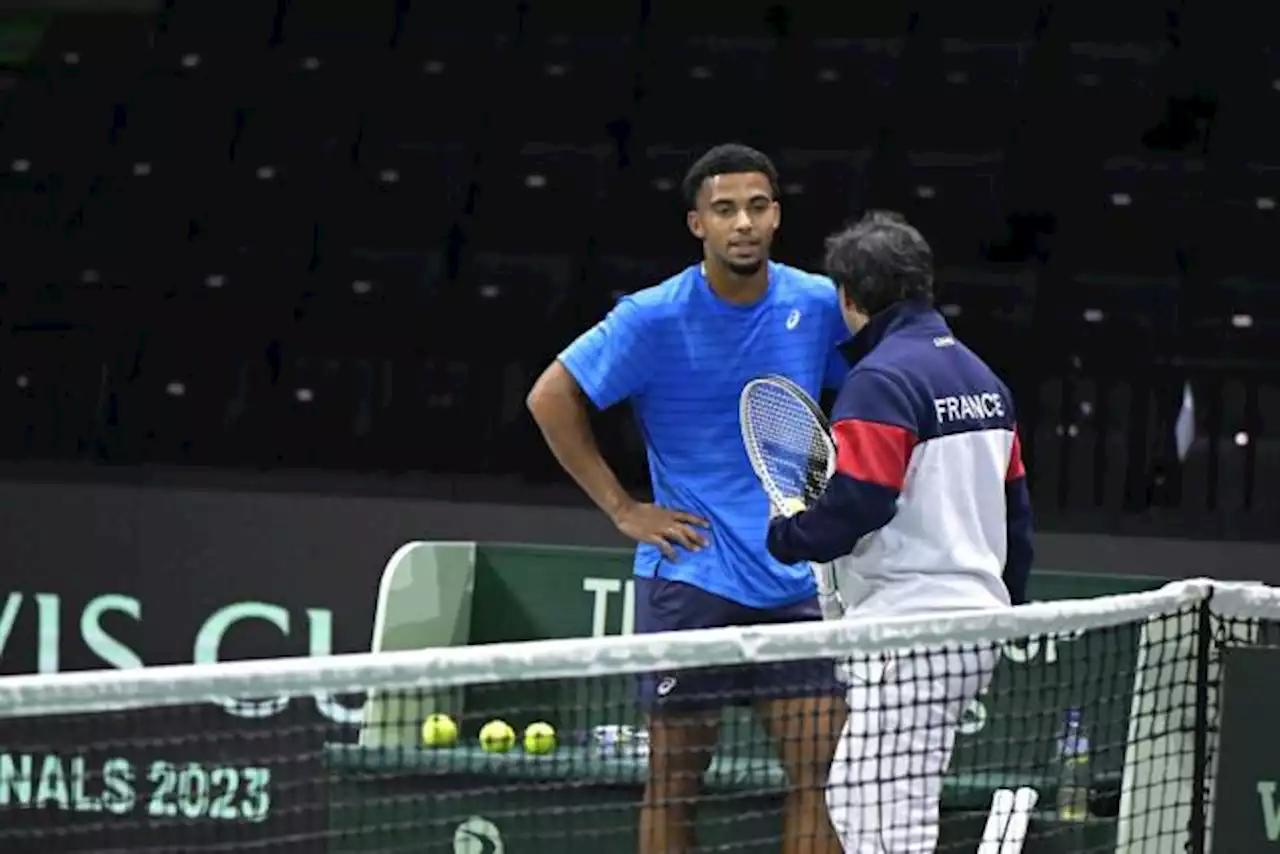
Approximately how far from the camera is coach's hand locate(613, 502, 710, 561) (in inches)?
171

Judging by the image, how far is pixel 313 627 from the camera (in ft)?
20.9

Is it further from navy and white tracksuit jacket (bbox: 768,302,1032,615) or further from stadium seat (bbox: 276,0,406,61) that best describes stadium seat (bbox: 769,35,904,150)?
navy and white tracksuit jacket (bbox: 768,302,1032,615)

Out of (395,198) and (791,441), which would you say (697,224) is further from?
(395,198)

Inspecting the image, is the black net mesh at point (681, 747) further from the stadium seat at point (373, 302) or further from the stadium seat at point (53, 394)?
the stadium seat at point (373, 302)

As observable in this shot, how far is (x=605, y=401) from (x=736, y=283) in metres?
0.31

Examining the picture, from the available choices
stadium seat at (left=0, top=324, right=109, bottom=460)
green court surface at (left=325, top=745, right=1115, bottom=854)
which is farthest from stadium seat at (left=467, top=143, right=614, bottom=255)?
green court surface at (left=325, top=745, right=1115, bottom=854)

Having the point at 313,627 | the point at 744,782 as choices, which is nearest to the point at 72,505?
the point at 313,627

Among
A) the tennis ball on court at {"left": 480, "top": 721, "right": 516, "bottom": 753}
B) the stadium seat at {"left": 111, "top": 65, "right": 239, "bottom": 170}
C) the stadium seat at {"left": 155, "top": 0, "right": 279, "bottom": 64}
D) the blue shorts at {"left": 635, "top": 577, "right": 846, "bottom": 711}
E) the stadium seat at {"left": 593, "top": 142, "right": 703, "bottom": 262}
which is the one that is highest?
the stadium seat at {"left": 155, "top": 0, "right": 279, "bottom": 64}

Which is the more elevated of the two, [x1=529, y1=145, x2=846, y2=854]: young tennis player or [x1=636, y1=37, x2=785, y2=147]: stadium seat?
[x1=636, y1=37, x2=785, y2=147]: stadium seat

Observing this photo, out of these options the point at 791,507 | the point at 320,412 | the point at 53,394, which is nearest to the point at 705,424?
the point at 791,507

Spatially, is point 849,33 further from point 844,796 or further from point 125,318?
point 844,796

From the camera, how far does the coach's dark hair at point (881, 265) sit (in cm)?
391

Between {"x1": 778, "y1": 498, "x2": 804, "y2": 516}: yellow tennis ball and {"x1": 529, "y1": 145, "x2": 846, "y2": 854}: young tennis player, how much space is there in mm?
331

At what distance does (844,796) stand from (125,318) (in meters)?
4.10
